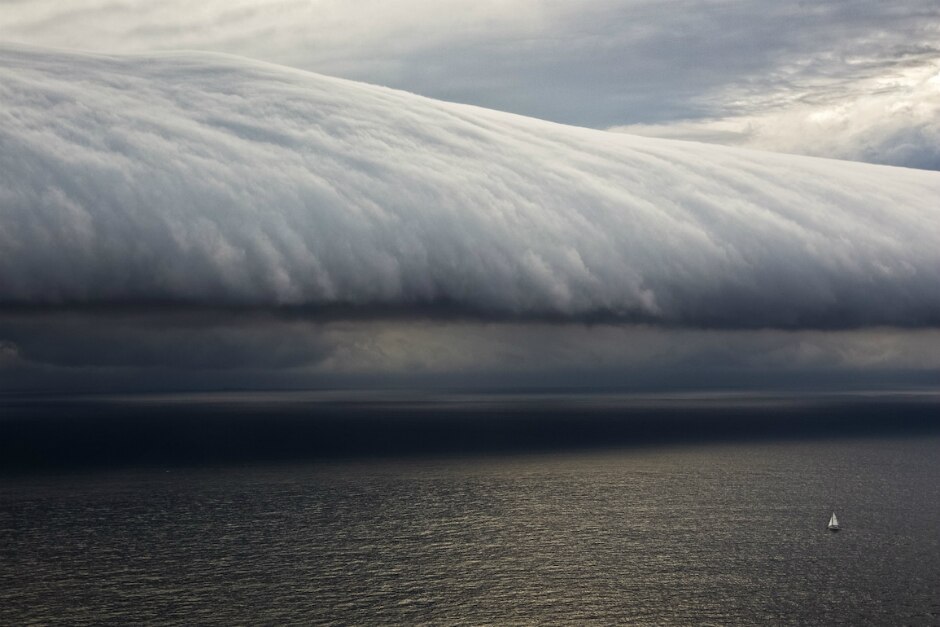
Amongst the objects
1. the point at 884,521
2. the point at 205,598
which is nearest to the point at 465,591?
the point at 205,598

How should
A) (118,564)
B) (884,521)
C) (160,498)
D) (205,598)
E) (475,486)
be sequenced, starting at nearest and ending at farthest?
(205,598) → (118,564) → (884,521) → (160,498) → (475,486)

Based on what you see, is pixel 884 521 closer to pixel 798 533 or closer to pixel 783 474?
pixel 798 533

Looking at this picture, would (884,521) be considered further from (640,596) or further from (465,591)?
(465,591)

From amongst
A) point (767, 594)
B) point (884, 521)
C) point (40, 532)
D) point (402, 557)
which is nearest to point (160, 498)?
point (40, 532)

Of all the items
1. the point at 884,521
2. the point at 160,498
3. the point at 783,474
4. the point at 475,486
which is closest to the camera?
the point at 884,521

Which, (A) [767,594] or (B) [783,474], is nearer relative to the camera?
(A) [767,594]

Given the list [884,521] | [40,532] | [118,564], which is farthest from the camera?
→ [884,521]
